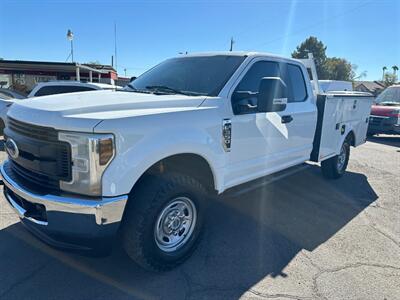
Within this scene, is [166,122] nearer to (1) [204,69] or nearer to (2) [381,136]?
(1) [204,69]

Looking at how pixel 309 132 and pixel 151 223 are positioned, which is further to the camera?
pixel 309 132

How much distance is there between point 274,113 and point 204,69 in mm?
978


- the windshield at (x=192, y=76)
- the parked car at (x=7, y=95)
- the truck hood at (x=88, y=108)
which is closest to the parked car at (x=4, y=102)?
the parked car at (x=7, y=95)

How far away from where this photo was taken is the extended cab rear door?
3418mm

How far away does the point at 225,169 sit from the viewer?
3.35 metres

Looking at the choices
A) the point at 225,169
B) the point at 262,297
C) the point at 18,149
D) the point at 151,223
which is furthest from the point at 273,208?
the point at 18,149

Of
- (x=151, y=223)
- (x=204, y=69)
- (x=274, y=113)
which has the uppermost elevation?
(x=204, y=69)

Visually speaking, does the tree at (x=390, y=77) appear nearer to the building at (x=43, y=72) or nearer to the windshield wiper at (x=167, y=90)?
the building at (x=43, y=72)

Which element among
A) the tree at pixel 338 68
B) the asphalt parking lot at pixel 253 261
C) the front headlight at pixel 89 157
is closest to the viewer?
the front headlight at pixel 89 157

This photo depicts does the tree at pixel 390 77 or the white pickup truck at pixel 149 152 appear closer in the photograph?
the white pickup truck at pixel 149 152

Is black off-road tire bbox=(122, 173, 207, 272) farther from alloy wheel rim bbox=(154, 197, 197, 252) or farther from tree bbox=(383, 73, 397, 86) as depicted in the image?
tree bbox=(383, 73, 397, 86)

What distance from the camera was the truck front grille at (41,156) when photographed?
2363 mm

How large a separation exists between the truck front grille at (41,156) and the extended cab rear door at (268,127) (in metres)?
1.64

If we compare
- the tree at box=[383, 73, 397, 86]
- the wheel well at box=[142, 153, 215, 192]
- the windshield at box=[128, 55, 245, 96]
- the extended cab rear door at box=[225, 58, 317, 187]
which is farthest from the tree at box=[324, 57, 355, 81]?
the wheel well at box=[142, 153, 215, 192]
